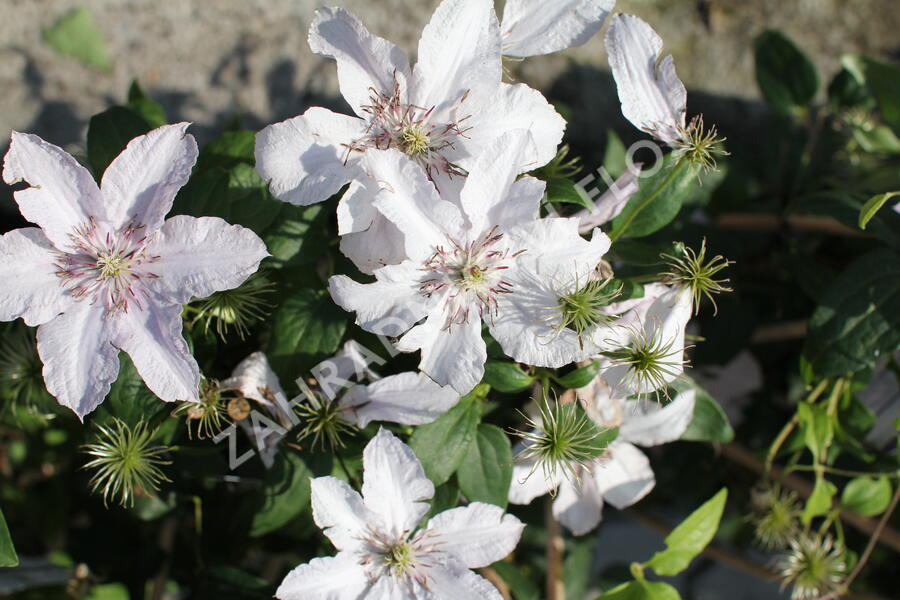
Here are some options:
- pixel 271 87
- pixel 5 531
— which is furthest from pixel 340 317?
pixel 271 87

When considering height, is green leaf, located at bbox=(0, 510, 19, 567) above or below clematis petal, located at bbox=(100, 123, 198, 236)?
below

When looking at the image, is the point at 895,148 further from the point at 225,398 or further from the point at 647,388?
the point at 225,398

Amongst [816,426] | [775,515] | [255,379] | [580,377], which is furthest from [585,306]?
[775,515]

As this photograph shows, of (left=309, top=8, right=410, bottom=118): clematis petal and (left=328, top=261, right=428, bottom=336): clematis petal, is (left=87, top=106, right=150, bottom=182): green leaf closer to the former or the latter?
(left=309, top=8, right=410, bottom=118): clematis petal

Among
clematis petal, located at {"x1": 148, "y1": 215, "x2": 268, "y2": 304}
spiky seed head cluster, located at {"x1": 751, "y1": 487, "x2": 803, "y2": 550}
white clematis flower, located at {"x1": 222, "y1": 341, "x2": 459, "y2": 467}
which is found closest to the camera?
clematis petal, located at {"x1": 148, "y1": 215, "x2": 268, "y2": 304}

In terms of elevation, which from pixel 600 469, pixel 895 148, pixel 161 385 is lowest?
pixel 600 469

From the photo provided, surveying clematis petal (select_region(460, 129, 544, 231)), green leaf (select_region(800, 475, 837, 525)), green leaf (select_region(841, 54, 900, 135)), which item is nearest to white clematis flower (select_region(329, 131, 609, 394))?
clematis petal (select_region(460, 129, 544, 231))

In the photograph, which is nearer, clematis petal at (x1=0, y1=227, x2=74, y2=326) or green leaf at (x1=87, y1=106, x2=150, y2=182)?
clematis petal at (x1=0, y1=227, x2=74, y2=326)
